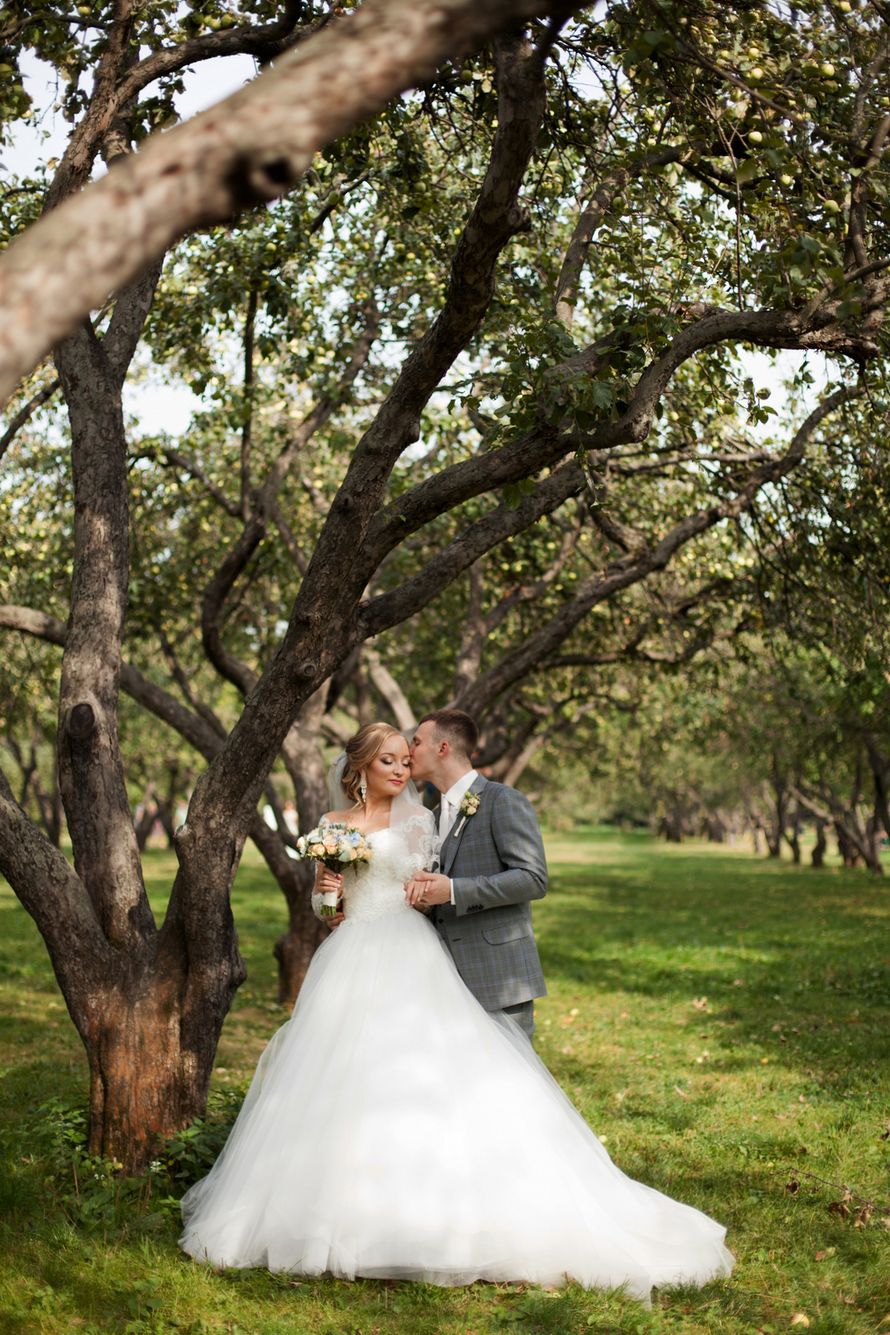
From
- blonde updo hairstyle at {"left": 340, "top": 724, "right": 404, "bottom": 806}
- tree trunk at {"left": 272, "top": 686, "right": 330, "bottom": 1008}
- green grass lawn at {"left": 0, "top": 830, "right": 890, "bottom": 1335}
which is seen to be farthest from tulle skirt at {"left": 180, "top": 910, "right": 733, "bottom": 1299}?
tree trunk at {"left": 272, "top": 686, "right": 330, "bottom": 1008}

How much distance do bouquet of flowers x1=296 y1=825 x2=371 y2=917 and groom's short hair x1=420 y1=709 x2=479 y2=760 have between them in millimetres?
693

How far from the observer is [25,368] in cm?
254

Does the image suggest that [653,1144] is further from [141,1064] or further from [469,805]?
[141,1064]

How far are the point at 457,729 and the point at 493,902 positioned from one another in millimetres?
955

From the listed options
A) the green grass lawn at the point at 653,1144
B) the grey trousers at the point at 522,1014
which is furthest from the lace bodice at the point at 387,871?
the green grass lawn at the point at 653,1144

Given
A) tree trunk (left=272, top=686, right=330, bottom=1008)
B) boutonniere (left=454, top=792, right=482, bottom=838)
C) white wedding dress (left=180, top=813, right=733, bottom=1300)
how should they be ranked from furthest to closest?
tree trunk (left=272, top=686, right=330, bottom=1008) < boutonniere (left=454, top=792, right=482, bottom=838) < white wedding dress (left=180, top=813, right=733, bottom=1300)

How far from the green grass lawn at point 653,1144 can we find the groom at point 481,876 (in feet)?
4.84

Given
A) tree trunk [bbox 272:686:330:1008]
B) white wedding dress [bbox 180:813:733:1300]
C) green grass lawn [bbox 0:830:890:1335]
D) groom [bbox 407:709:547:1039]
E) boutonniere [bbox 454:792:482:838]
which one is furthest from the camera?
tree trunk [bbox 272:686:330:1008]

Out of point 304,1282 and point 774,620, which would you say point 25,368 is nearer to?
point 304,1282

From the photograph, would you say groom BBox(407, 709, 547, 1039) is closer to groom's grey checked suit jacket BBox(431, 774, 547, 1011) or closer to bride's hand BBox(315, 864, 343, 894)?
groom's grey checked suit jacket BBox(431, 774, 547, 1011)

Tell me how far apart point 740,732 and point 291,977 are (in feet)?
78.7

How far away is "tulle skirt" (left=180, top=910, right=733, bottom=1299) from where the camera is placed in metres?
5.36

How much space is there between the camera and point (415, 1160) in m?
5.48

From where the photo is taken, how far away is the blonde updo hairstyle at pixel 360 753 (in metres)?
6.55
